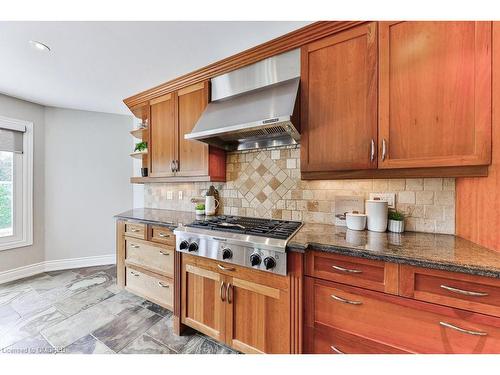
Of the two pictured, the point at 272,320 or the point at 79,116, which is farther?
the point at 79,116

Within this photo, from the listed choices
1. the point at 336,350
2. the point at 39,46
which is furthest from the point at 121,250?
the point at 336,350

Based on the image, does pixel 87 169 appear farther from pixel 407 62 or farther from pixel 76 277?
pixel 407 62

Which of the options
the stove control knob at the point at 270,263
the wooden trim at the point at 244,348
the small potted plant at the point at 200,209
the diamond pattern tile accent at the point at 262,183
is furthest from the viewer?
the small potted plant at the point at 200,209

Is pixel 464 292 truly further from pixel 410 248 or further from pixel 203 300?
pixel 203 300

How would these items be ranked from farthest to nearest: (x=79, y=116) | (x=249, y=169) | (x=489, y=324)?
(x=79, y=116) → (x=249, y=169) → (x=489, y=324)

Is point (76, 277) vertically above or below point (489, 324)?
below

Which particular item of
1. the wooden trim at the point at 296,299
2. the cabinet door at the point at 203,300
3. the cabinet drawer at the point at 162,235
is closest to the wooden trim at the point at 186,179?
the cabinet drawer at the point at 162,235

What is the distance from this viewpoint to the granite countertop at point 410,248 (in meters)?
0.85

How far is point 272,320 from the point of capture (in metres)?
1.26

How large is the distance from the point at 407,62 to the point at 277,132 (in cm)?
89

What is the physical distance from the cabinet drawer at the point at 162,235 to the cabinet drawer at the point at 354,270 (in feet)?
4.02

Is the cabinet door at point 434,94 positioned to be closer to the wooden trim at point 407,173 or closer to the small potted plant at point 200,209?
the wooden trim at point 407,173
